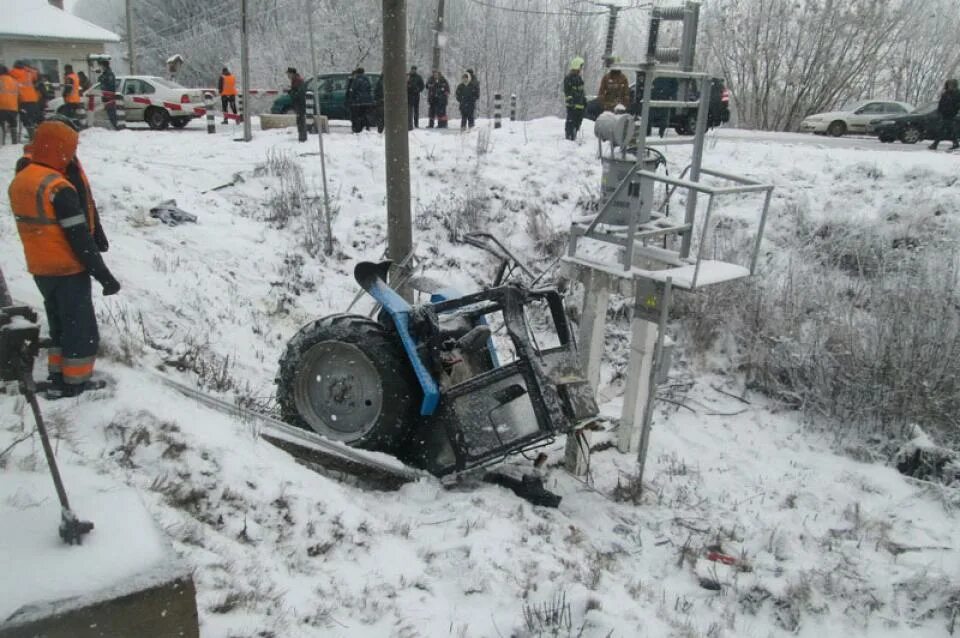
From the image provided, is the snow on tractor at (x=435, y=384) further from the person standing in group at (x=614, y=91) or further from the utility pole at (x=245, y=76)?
the utility pole at (x=245, y=76)

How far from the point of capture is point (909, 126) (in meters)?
17.2

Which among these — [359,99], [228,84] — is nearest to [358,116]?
[359,99]

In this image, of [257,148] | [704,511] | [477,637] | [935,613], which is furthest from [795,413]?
[257,148]

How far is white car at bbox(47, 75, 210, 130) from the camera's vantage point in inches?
733

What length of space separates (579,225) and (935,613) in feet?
12.0

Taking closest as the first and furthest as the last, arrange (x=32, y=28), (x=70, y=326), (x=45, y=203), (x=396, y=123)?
(x=45, y=203)
(x=70, y=326)
(x=32, y=28)
(x=396, y=123)

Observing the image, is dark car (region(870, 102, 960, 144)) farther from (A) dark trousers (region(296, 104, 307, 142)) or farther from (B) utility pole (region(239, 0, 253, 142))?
(B) utility pole (region(239, 0, 253, 142))

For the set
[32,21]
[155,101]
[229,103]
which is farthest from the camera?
[229,103]

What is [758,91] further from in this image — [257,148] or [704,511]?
[704,511]

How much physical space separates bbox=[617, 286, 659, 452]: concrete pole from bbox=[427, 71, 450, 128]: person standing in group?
12063mm

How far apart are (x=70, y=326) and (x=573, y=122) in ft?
34.3

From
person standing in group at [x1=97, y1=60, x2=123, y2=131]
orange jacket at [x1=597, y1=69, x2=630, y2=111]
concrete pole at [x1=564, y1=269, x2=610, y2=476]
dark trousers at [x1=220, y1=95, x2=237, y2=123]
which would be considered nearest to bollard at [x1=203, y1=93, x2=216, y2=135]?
dark trousers at [x1=220, y1=95, x2=237, y2=123]

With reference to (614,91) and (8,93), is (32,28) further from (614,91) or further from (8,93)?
(614,91)

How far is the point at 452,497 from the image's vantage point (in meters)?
4.68
